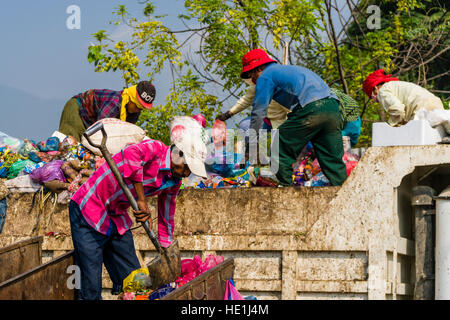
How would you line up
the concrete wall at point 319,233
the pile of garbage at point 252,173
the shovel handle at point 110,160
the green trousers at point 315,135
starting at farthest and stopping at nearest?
1. the pile of garbage at point 252,173
2. the green trousers at point 315,135
3. the concrete wall at point 319,233
4. the shovel handle at point 110,160

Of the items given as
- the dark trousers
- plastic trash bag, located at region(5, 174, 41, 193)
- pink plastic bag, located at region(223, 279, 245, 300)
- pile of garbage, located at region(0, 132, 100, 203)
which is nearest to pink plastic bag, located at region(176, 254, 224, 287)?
pink plastic bag, located at region(223, 279, 245, 300)

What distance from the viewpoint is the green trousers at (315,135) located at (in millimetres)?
5184

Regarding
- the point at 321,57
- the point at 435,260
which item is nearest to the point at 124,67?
the point at 321,57

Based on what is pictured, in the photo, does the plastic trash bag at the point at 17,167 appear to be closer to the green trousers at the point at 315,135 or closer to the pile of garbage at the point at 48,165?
the pile of garbage at the point at 48,165

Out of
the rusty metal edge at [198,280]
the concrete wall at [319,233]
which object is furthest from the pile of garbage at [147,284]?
the concrete wall at [319,233]

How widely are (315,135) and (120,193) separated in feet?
5.90

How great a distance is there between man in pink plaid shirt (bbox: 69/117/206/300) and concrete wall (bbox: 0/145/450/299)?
73cm

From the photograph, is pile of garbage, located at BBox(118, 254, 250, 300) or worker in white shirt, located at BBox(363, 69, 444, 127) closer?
pile of garbage, located at BBox(118, 254, 250, 300)

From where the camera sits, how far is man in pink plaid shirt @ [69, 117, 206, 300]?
158 inches

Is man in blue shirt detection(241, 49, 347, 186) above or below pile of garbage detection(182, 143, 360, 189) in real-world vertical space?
above

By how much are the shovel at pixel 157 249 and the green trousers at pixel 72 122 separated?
2616mm

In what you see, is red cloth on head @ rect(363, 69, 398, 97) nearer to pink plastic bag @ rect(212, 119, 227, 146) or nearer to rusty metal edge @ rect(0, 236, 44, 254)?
pink plastic bag @ rect(212, 119, 227, 146)

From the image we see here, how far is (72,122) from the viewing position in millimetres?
6695
